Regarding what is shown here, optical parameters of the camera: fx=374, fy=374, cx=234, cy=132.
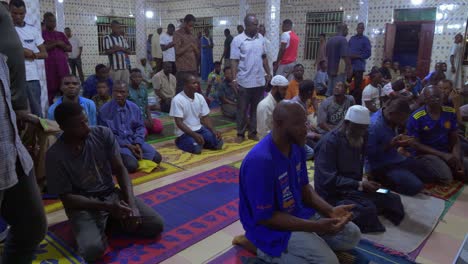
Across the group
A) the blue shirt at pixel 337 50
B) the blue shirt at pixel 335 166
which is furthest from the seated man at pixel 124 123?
the blue shirt at pixel 337 50

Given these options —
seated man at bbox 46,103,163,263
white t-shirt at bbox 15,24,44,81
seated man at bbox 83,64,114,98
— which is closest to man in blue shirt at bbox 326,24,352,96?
seated man at bbox 83,64,114,98

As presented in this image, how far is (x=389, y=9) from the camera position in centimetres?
1078

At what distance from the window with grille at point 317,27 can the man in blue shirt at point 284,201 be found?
35.1ft

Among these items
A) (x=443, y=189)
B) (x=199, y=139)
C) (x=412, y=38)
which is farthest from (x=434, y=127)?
(x=412, y=38)

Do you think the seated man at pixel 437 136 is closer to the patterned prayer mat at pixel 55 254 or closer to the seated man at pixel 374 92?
the seated man at pixel 374 92

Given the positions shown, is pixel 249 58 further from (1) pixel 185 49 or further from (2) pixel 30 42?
(2) pixel 30 42

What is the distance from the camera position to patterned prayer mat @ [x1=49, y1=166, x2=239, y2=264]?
2584 mm

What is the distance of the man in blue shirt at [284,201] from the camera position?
6.46 ft

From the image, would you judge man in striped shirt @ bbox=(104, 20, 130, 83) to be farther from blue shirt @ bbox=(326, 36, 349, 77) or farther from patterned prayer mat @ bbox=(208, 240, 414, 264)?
patterned prayer mat @ bbox=(208, 240, 414, 264)

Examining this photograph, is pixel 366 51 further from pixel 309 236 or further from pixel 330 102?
pixel 309 236

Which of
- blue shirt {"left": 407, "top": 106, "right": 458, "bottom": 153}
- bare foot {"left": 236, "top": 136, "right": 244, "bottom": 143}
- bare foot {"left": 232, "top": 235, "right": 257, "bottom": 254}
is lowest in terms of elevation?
bare foot {"left": 232, "top": 235, "right": 257, "bottom": 254}

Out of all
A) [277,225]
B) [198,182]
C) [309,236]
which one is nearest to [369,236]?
[309,236]

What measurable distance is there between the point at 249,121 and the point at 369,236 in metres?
3.24

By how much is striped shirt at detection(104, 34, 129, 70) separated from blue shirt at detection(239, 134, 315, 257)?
5.25 meters
